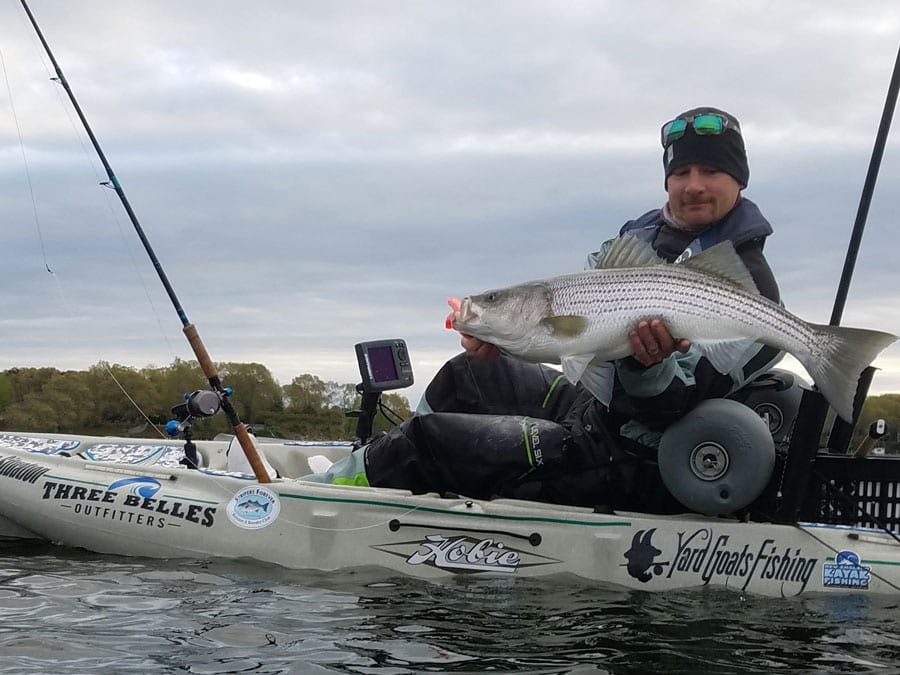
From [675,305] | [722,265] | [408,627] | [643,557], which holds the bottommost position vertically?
[408,627]

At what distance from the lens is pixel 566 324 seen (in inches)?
181

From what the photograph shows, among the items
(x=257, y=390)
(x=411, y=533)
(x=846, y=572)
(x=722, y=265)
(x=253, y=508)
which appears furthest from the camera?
(x=257, y=390)

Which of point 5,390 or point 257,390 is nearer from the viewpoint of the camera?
point 257,390

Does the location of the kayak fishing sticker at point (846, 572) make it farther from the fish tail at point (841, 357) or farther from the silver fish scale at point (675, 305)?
the silver fish scale at point (675, 305)

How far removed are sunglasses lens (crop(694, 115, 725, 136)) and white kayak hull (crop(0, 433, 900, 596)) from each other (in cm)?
234

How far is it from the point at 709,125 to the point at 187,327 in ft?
12.8

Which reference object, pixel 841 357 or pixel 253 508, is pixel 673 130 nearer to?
pixel 841 357

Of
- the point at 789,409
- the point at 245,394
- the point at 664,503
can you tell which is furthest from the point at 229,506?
the point at 245,394

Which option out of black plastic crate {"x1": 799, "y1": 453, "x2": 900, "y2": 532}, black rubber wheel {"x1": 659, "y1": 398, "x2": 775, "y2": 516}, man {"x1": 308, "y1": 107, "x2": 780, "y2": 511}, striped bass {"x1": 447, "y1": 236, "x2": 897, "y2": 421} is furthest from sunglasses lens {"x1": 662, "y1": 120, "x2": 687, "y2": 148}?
black plastic crate {"x1": 799, "y1": 453, "x2": 900, "y2": 532}

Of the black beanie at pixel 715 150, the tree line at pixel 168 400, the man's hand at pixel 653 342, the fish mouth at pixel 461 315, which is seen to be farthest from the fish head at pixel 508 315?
the tree line at pixel 168 400

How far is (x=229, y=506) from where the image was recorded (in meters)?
6.39

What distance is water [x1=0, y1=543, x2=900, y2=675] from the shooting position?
4.02 m

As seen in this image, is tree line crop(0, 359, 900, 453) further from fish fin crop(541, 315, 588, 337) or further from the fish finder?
fish fin crop(541, 315, 588, 337)

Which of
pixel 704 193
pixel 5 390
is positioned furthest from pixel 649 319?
pixel 5 390
